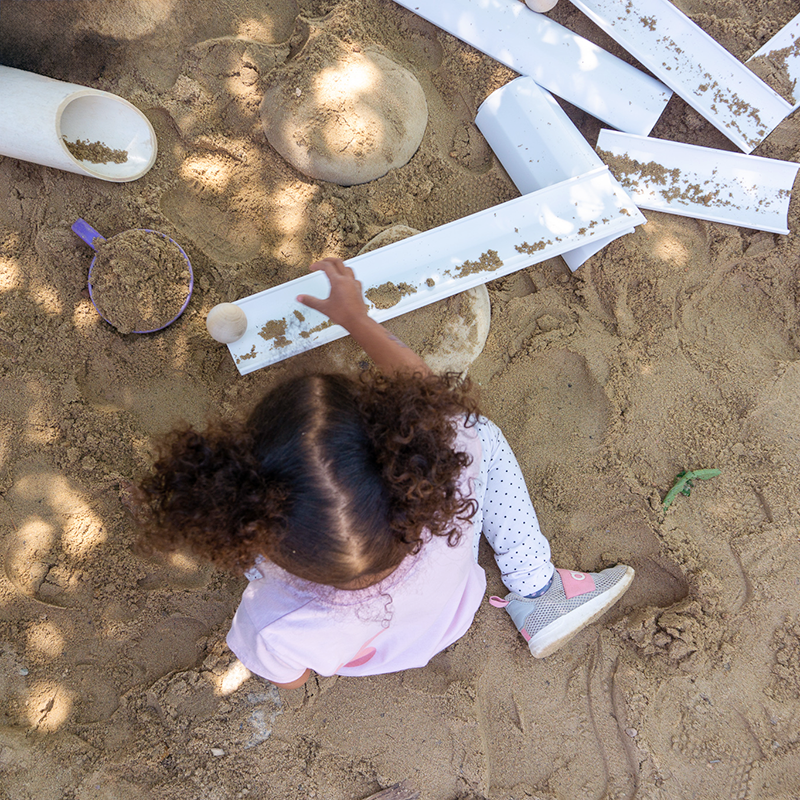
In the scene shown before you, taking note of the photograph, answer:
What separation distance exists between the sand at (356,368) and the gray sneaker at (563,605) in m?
0.10

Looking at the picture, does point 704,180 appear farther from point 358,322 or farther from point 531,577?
point 531,577

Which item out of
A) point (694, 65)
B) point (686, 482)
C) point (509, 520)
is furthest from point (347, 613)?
point (694, 65)

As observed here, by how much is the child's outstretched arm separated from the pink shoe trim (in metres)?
0.97

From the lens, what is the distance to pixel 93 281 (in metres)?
1.87

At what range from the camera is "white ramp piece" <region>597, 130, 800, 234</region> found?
2.07 meters

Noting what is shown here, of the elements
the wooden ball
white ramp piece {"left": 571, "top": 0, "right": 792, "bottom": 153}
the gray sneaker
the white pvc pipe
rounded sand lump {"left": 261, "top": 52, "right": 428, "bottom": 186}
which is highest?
white ramp piece {"left": 571, "top": 0, "right": 792, "bottom": 153}

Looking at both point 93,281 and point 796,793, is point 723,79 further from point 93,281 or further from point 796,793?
point 796,793

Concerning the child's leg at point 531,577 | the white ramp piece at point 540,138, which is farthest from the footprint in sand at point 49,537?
the white ramp piece at point 540,138

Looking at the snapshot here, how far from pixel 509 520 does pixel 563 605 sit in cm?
38

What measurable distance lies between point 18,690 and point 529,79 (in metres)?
2.85

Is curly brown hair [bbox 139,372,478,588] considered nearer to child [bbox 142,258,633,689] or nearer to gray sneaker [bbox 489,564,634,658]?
child [bbox 142,258,633,689]

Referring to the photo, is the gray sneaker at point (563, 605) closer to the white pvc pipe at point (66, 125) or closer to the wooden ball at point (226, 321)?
the wooden ball at point (226, 321)

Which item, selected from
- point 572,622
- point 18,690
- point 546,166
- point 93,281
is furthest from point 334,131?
point 18,690

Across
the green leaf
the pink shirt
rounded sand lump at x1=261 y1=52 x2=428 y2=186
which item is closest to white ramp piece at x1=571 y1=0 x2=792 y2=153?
rounded sand lump at x1=261 y1=52 x2=428 y2=186
